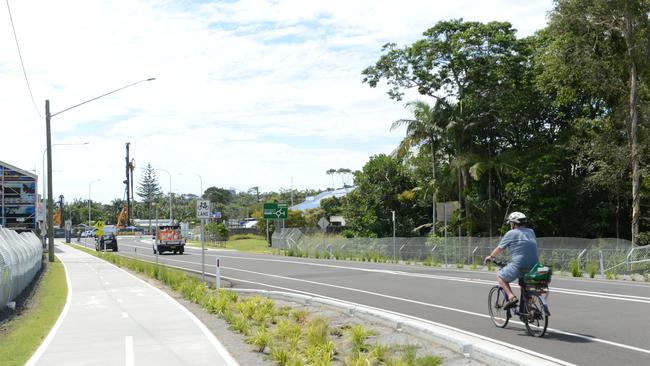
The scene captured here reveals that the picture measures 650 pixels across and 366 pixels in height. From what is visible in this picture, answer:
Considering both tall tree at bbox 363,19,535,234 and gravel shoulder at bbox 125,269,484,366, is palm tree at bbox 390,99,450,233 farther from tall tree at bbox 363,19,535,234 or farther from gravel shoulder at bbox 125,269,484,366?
gravel shoulder at bbox 125,269,484,366

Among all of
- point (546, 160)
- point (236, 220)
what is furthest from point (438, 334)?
point (236, 220)

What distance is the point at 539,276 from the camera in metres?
9.62

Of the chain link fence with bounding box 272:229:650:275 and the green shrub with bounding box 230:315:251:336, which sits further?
the chain link fence with bounding box 272:229:650:275

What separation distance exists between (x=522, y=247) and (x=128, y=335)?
7310 millimetres

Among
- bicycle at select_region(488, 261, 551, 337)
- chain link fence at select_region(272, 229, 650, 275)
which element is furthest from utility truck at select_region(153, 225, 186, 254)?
bicycle at select_region(488, 261, 551, 337)

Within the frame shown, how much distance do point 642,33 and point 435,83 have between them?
13.5 meters

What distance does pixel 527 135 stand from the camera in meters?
40.3

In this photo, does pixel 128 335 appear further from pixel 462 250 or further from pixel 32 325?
pixel 462 250

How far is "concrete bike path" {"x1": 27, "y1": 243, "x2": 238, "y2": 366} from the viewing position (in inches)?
405

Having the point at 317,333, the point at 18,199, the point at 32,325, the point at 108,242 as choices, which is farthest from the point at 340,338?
the point at 108,242

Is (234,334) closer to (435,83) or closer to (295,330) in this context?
(295,330)

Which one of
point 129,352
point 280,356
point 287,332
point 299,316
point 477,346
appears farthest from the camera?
point 299,316

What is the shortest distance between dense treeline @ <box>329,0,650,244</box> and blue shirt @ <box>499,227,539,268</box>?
2050 centimetres

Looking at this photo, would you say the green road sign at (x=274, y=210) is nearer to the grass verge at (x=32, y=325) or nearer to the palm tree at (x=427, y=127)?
the palm tree at (x=427, y=127)
